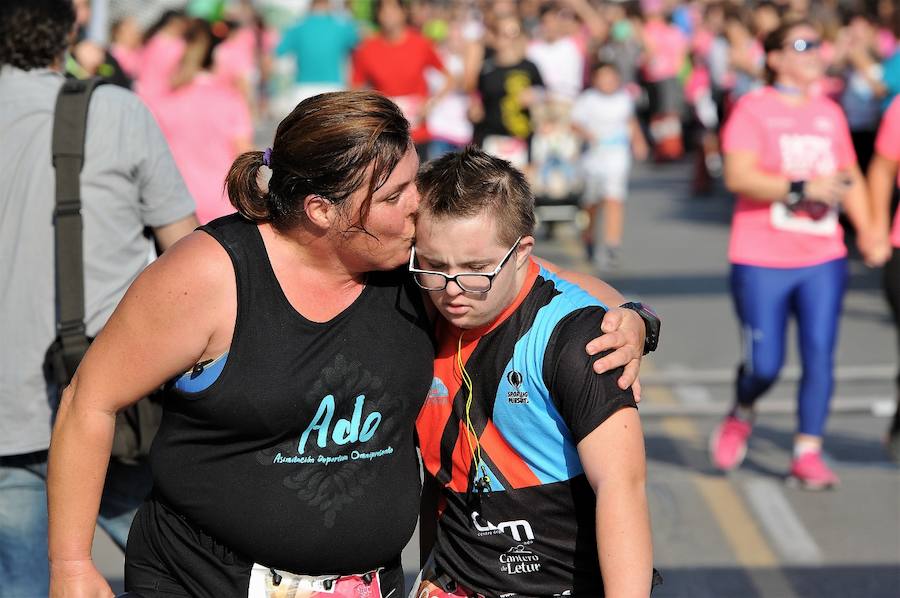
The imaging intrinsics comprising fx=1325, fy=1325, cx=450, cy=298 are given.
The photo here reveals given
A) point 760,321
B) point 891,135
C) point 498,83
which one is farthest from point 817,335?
point 498,83

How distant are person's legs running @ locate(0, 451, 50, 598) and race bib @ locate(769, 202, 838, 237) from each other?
3755 mm

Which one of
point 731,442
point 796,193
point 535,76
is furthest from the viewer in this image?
point 535,76

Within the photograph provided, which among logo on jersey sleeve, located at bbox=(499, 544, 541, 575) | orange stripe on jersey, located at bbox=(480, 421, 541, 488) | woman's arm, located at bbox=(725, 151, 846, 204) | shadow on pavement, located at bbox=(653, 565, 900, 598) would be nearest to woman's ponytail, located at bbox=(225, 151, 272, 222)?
orange stripe on jersey, located at bbox=(480, 421, 541, 488)

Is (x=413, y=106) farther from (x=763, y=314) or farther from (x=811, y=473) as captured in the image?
(x=811, y=473)

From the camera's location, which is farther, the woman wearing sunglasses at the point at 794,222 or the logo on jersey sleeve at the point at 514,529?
the woman wearing sunglasses at the point at 794,222

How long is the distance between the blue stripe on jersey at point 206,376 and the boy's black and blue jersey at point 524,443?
477mm

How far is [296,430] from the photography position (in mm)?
2701

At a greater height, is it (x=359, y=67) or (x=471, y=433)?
(x=471, y=433)

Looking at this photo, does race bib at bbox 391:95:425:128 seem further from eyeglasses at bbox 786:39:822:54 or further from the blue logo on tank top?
the blue logo on tank top

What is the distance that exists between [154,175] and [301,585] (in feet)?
4.23

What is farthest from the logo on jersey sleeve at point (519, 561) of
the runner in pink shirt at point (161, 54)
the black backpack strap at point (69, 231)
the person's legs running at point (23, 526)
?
the runner in pink shirt at point (161, 54)

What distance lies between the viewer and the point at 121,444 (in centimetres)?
336

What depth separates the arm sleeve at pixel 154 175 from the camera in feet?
11.5

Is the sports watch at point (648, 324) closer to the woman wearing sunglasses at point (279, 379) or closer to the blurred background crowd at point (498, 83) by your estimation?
the woman wearing sunglasses at point (279, 379)
